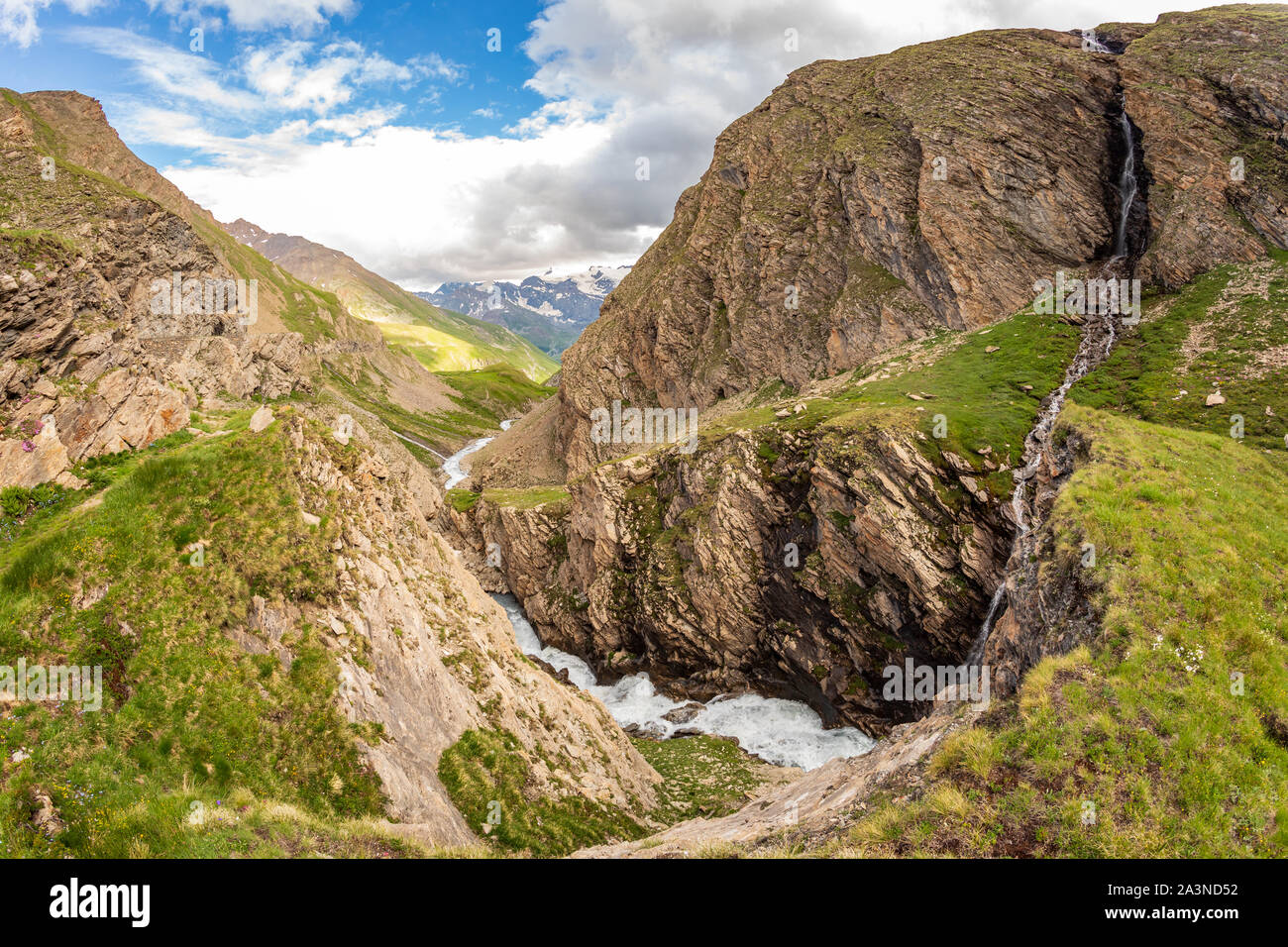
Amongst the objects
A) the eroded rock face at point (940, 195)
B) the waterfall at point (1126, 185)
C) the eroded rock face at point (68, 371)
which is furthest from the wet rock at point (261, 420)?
the waterfall at point (1126, 185)

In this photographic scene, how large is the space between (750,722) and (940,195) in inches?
2798

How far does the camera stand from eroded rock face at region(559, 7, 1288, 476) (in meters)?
59.6

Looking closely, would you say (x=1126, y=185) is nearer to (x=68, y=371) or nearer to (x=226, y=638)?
(x=226, y=638)

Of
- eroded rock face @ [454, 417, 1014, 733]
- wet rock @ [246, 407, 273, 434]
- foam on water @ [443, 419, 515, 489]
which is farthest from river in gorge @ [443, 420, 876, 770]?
foam on water @ [443, 419, 515, 489]

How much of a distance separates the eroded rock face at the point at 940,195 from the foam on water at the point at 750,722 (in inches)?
1952

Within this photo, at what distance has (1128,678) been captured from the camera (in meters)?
15.5

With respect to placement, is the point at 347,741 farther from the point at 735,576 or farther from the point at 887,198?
the point at 887,198

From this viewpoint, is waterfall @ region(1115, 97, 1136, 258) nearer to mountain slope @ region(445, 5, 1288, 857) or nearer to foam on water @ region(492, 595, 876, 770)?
mountain slope @ region(445, 5, 1288, 857)

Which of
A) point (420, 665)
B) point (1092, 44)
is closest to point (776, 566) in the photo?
point (420, 665)

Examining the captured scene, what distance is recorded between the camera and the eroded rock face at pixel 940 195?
59562 millimetres

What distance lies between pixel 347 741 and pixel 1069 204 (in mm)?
91364

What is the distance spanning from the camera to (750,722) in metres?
46.2

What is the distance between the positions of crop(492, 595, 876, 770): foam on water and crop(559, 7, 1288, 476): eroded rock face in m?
49.6

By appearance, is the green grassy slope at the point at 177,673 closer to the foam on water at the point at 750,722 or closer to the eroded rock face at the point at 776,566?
the foam on water at the point at 750,722
